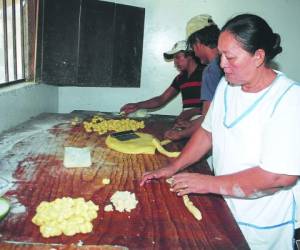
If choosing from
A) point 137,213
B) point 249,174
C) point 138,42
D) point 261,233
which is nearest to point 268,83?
point 249,174

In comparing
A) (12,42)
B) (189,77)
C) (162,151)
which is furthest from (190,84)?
(12,42)

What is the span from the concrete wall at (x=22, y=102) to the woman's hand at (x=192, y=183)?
1606mm

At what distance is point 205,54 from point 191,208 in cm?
153

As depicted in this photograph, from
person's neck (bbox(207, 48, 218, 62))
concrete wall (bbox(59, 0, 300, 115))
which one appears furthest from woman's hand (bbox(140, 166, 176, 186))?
concrete wall (bbox(59, 0, 300, 115))

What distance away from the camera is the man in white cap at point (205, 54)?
238 centimetres

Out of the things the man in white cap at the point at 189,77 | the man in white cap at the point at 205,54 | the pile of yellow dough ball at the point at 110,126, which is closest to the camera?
the man in white cap at the point at 205,54

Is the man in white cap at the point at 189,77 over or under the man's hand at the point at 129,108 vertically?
over

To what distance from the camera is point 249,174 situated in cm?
141

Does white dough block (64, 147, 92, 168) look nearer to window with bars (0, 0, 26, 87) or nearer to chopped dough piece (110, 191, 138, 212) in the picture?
chopped dough piece (110, 191, 138, 212)

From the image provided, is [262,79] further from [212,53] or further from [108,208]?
[212,53]

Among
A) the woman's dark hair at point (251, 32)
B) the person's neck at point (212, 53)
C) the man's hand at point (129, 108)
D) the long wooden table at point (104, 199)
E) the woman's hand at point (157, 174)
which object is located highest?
the woman's dark hair at point (251, 32)

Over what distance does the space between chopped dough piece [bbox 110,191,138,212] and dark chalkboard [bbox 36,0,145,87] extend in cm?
213

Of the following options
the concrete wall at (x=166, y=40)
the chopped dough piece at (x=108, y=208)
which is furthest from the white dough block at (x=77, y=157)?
the concrete wall at (x=166, y=40)

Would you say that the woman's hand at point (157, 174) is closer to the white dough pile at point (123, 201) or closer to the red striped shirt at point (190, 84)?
the white dough pile at point (123, 201)
